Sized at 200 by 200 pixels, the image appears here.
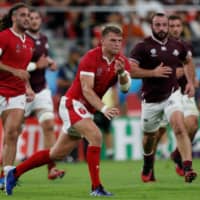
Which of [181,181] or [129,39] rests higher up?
[129,39]

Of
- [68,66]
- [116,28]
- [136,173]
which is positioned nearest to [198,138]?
[68,66]

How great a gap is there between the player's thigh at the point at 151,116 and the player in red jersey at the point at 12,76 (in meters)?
2.07

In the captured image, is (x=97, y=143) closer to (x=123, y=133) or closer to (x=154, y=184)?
(x=154, y=184)

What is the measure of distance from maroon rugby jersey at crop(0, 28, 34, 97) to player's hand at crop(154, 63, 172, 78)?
1960 millimetres

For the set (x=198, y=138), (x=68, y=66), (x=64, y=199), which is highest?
(x=68, y=66)

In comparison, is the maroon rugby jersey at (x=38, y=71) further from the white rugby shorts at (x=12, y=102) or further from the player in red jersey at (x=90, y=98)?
the player in red jersey at (x=90, y=98)

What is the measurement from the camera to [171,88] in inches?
565

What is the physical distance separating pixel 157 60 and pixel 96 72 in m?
2.33

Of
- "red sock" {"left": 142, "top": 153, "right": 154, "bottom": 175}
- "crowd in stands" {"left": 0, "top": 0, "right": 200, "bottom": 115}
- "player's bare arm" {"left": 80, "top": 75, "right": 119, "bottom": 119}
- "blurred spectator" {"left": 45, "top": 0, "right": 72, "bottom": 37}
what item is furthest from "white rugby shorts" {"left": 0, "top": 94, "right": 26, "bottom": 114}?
"blurred spectator" {"left": 45, "top": 0, "right": 72, "bottom": 37}

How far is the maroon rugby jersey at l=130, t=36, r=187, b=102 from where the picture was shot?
14352 mm

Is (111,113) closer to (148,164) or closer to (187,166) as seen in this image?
(187,166)

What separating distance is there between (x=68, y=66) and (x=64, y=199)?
10.5 meters

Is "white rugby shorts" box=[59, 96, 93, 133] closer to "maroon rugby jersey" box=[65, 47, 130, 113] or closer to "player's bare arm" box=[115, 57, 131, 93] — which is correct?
"maroon rugby jersey" box=[65, 47, 130, 113]

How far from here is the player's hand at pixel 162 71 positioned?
1403 cm
